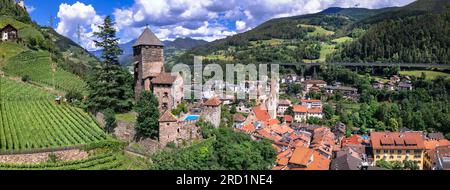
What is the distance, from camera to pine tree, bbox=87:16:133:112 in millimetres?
25172

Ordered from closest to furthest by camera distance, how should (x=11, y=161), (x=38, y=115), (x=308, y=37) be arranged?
(x=11, y=161), (x=38, y=115), (x=308, y=37)

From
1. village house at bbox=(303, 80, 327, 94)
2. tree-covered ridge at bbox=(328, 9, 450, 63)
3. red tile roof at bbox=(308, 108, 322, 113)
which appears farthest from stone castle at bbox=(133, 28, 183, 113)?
tree-covered ridge at bbox=(328, 9, 450, 63)

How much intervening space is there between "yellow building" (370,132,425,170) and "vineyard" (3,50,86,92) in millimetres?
26394

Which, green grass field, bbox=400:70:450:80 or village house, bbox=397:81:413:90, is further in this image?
green grass field, bbox=400:70:450:80

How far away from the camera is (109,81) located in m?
26.1

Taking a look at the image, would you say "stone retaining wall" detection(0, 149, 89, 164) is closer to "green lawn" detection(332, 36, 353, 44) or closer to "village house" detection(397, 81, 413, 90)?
"village house" detection(397, 81, 413, 90)

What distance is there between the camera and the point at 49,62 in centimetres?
4050

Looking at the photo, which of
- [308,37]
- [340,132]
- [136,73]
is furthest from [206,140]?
[308,37]

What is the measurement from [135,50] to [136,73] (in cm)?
166

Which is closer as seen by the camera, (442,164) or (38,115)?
(38,115)

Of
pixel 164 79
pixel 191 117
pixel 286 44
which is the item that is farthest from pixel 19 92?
pixel 286 44

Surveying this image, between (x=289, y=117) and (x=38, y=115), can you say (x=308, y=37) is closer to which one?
(x=289, y=117)

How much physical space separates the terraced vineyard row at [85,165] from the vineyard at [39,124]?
4.16 feet

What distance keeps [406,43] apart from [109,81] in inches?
2791
